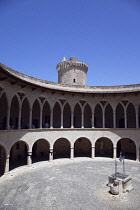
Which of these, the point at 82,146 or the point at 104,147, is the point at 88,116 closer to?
the point at 82,146

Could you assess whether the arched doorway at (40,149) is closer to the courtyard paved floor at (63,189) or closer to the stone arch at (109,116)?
the courtyard paved floor at (63,189)

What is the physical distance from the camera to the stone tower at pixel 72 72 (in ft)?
103

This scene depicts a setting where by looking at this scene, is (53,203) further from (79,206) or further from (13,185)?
(13,185)

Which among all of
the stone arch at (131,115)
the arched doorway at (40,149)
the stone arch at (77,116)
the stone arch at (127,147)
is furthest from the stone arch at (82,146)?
the stone arch at (131,115)

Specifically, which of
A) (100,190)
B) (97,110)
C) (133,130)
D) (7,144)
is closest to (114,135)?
(133,130)

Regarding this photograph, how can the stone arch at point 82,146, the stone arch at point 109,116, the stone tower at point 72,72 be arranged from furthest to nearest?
the stone tower at point 72,72 < the stone arch at point 109,116 < the stone arch at point 82,146

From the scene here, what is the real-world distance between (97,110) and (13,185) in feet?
55.3

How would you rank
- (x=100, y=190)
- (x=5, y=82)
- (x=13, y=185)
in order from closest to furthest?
(x=100, y=190)
(x=13, y=185)
(x=5, y=82)

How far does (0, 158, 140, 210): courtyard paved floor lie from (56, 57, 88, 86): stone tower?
56.1 feet

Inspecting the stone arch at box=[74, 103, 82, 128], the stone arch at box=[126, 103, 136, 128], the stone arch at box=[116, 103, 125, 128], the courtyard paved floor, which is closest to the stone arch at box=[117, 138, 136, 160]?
the stone arch at box=[126, 103, 136, 128]

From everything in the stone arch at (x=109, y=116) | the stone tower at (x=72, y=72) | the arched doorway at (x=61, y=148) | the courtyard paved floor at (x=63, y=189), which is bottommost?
the courtyard paved floor at (x=63, y=189)

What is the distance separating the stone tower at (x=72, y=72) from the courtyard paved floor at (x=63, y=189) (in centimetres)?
1709

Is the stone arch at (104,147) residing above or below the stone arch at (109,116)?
below

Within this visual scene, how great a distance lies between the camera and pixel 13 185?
1258 centimetres
